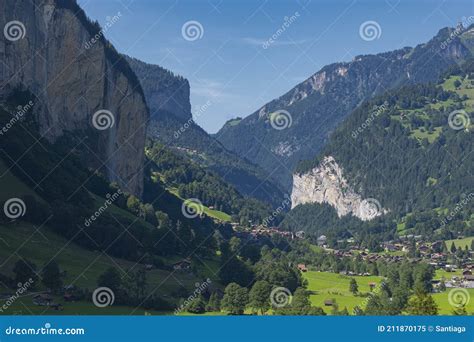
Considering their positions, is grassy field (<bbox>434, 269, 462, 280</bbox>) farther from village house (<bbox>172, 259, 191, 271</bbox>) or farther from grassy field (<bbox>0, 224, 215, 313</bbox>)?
grassy field (<bbox>0, 224, 215, 313</bbox>)

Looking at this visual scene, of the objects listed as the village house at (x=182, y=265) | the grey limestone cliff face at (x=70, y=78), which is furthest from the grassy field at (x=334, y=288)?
the grey limestone cliff face at (x=70, y=78)

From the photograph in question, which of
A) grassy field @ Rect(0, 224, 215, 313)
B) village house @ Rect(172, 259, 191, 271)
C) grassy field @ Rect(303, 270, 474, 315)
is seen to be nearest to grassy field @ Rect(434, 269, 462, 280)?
grassy field @ Rect(303, 270, 474, 315)

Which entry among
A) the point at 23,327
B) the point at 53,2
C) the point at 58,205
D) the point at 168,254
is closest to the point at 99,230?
the point at 58,205

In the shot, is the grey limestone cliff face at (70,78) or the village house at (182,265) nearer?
the village house at (182,265)

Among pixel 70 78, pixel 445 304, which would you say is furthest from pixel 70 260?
pixel 70 78

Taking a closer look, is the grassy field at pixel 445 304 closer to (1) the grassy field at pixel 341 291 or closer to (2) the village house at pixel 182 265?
(1) the grassy field at pixel 341 291
